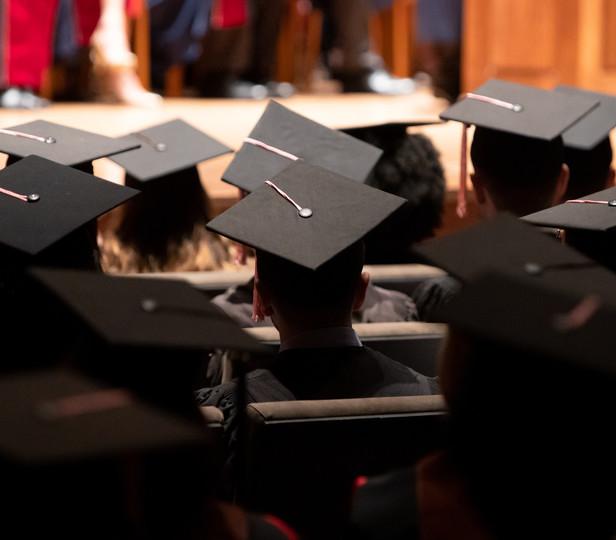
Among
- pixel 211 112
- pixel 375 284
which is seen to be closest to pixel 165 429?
pixel 375 284

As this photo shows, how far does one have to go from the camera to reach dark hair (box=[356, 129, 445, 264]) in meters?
3.34

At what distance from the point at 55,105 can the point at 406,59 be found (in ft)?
10.9

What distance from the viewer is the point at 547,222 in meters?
2.46

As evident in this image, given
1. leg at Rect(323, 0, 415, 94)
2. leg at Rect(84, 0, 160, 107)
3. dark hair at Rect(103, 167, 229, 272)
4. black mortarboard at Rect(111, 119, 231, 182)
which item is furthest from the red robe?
dark hair at Rect(103, 167, 229, 272)

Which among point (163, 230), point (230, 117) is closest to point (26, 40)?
point (230, 117)

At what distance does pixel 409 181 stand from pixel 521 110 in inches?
14.4

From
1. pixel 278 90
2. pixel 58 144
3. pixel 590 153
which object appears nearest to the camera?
pixel 58 144

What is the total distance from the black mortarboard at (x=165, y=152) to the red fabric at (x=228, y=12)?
12.2 ft

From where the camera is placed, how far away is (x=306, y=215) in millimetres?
2410

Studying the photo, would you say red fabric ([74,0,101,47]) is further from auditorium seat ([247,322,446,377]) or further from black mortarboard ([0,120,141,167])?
auditorium seat ([247,322,446,377])

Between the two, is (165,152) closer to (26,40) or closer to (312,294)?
(312,294)

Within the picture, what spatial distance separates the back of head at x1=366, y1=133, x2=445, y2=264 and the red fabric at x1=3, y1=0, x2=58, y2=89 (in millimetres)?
2797

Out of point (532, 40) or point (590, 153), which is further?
point (532, 40)

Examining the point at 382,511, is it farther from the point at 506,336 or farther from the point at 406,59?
the point at 406,59
